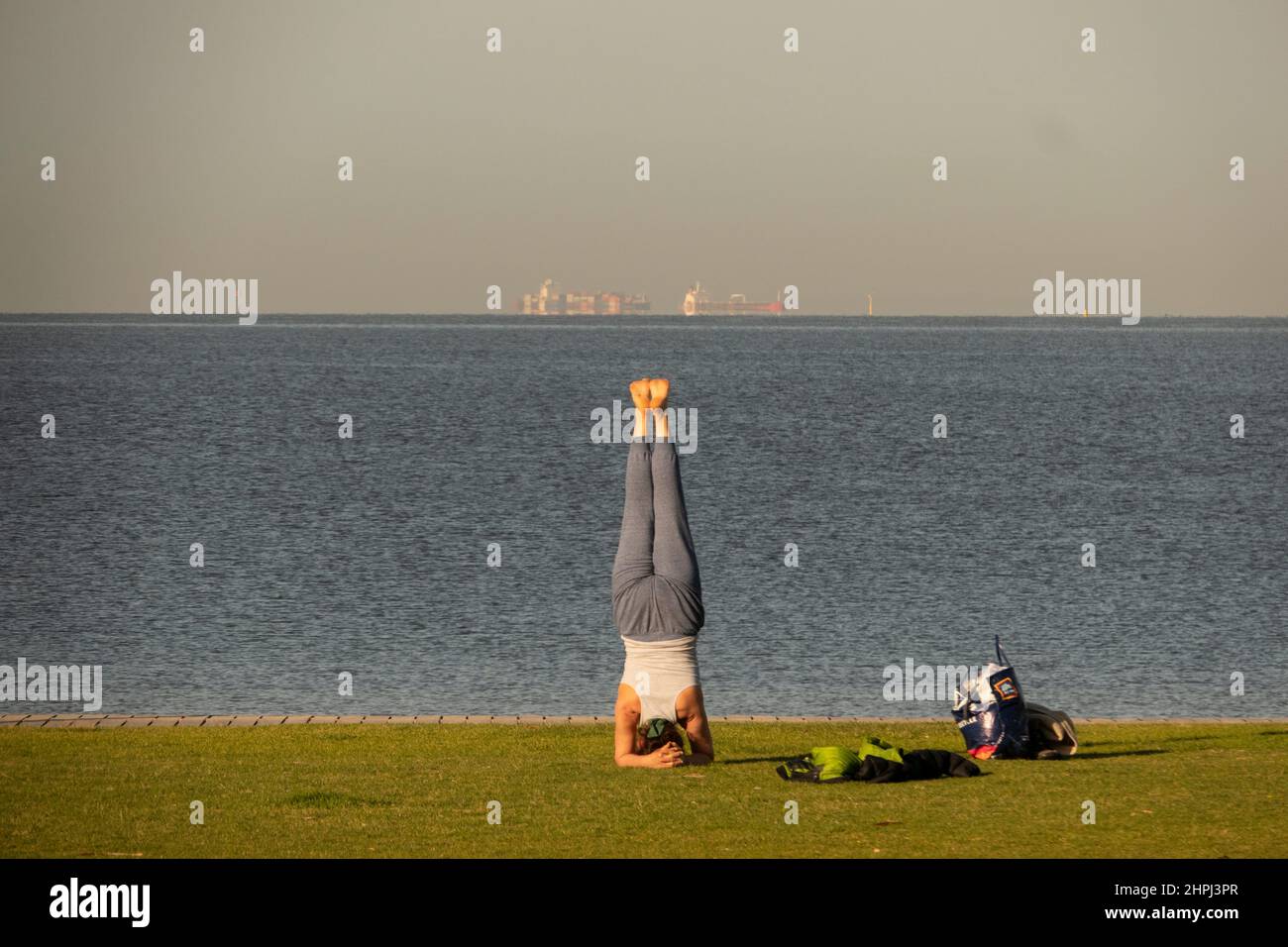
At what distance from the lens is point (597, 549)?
138ft

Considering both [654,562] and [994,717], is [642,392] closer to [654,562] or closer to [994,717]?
[654,562]

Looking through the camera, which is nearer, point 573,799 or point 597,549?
point 573,799

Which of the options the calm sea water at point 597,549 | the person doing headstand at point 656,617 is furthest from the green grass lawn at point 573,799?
the calm sea water at point 597,549

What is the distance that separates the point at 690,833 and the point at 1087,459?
64595 mm

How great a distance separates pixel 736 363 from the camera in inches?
6294

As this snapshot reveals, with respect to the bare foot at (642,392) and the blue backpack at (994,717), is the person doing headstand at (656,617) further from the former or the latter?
the blue backpack at (994,717)

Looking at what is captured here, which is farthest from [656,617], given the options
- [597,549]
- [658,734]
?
[597,549]

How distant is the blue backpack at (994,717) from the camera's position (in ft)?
40.9

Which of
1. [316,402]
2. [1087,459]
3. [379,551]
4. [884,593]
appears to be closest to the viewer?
[884,593]

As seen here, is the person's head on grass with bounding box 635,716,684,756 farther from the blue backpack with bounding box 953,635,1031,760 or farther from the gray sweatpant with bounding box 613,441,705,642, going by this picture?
the blue backpack with bounding box 953,635,1031,760

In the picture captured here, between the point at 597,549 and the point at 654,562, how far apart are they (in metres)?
29.7
